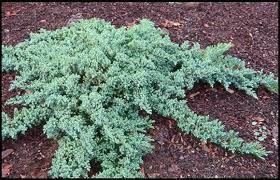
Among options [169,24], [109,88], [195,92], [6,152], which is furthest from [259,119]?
[6,152]

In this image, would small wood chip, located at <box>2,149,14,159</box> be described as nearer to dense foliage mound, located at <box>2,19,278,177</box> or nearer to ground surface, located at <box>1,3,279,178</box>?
ground surface, located at <box>1,3,279,178</box>

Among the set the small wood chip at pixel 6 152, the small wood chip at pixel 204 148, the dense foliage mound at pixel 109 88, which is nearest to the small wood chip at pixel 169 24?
the dense foliage mound at pixel 109 88

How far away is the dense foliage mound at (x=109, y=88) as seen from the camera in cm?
340

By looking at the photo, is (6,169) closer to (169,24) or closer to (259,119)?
(259,119)

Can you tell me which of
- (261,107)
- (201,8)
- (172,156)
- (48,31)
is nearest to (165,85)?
(172,156)

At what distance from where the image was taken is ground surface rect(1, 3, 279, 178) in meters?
3.48

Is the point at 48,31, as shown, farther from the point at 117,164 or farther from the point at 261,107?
the point at 261,107

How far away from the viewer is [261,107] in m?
4.12

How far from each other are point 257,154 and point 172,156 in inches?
26.6

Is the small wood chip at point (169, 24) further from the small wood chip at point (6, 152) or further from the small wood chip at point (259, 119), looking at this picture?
the small wood chip at point (6, 152)

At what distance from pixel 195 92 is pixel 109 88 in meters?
0.90

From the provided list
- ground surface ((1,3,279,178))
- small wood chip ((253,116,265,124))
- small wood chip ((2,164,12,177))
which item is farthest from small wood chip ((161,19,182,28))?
small wood chip ((2,164,12,177))

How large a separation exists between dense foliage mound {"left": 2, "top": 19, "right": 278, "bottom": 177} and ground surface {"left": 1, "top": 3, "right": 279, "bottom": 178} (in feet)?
0.35

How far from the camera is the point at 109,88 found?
3.74 m
